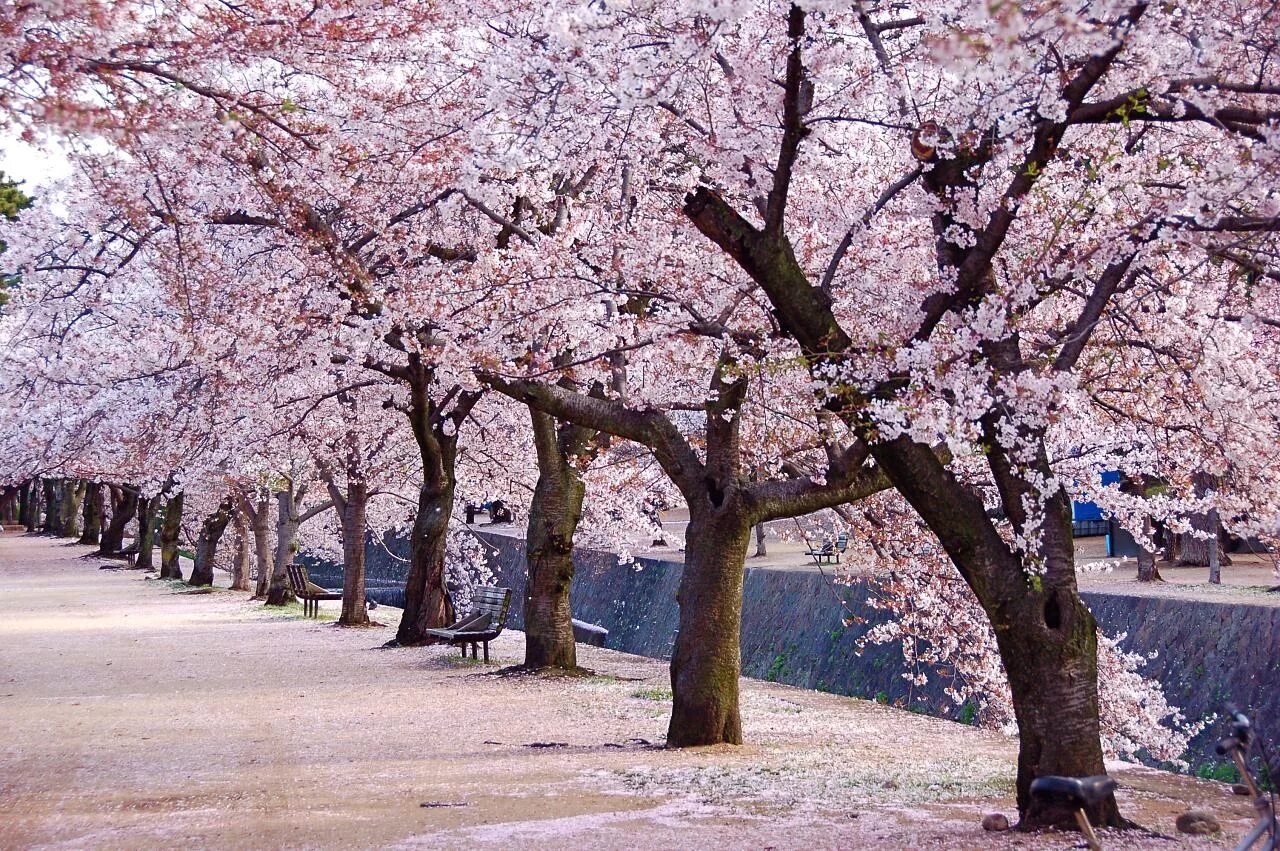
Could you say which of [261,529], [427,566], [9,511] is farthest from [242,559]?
[9,511]

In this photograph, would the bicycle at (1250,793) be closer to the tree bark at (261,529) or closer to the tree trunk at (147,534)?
the tree bark at (261,529)

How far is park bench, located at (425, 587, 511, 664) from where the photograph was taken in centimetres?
1781

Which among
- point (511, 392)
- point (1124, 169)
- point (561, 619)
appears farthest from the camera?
point (561, 619)

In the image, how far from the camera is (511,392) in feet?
35.9

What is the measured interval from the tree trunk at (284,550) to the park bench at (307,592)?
0.46 meters

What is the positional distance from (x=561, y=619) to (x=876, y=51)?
370 inches

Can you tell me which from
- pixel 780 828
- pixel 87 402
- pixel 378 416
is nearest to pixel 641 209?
pixel 780 828

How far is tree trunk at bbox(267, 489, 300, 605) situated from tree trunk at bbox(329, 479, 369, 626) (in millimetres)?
5578

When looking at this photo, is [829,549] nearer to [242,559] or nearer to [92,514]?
[242,559]

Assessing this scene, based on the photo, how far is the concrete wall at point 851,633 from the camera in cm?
1459

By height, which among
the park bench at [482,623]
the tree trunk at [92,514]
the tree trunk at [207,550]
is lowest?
the park bench at [482,623]

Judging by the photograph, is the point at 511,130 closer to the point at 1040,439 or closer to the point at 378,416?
the point at 1040,439

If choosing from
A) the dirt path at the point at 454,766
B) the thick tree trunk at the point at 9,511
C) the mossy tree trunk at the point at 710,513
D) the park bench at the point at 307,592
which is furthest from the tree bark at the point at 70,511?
the mossy tree trunk at the point at 710,513

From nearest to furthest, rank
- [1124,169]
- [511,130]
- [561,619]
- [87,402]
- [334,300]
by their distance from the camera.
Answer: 1. [1124,169]
2. [511,130]
3. [334,300]
4. [561,619]
5. [87,402]
